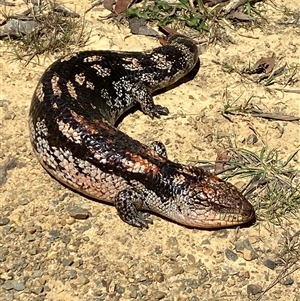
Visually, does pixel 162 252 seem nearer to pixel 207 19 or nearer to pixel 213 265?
pixel 213 265

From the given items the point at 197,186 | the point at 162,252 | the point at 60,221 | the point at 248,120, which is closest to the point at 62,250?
the point at 60,221

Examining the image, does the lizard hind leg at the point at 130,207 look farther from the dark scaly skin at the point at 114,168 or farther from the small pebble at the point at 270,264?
the small pebble at the point at 270,264

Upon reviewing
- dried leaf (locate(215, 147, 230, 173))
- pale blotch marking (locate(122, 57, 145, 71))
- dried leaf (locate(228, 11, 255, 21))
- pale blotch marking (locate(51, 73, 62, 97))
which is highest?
pale blotch marking (locate(51, 73, 62, 97))

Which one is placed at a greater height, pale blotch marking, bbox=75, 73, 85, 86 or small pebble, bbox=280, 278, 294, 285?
pale blotch marking, bbox=75, 73, 85, 86

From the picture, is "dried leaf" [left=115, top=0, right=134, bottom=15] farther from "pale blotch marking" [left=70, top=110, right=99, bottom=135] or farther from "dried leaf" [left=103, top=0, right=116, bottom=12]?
"pale blotch marking" [left=70, top=110, right=99, bottom=135]

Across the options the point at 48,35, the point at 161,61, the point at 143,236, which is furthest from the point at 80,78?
the point at 143,236

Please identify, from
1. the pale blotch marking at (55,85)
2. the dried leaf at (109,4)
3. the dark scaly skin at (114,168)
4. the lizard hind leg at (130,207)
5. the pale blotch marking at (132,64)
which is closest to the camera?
the dark scaly skin at (114,168)

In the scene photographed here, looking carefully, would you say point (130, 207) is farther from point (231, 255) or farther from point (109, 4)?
point (109, 4)

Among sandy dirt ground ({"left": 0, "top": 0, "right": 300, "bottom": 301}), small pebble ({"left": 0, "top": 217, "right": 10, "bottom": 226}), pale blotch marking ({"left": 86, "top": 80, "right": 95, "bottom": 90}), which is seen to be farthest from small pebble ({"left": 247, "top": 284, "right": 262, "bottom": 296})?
pale blotch marking ({"left": 86, "top": 80, "right": 95, "bottom": 90})

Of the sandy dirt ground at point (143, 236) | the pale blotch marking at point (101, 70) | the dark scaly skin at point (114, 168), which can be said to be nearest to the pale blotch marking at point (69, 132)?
the dark scaly skin at point (114, 168)
